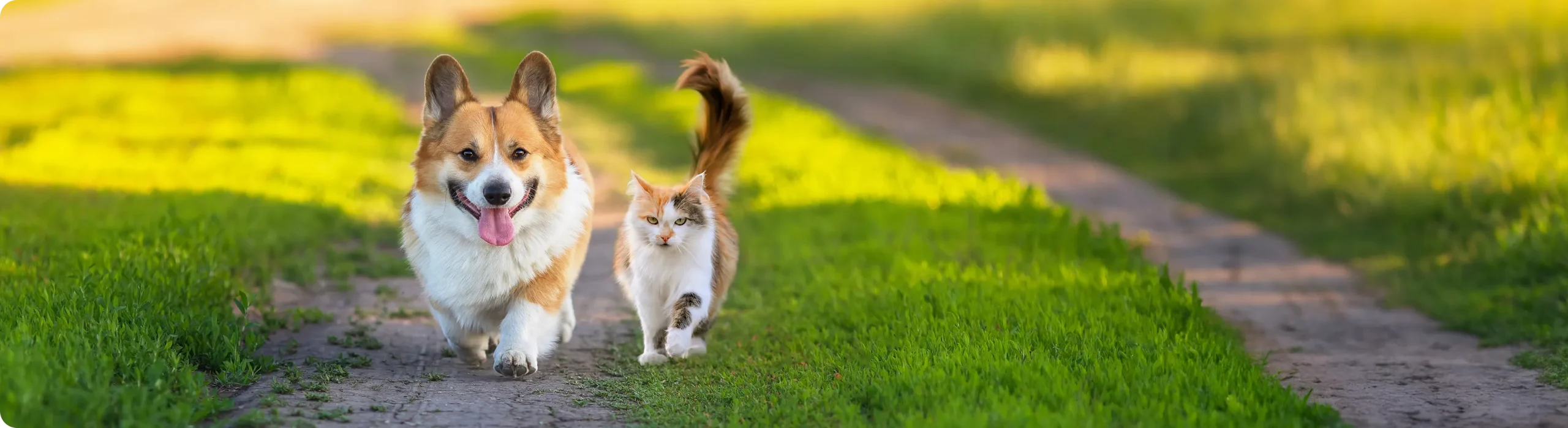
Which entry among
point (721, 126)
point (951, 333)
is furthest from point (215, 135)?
point (951, 333)

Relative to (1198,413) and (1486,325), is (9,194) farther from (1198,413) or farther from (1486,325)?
(1486,325)

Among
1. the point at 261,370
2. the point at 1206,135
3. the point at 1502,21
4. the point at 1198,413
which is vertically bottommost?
the point at 261,370

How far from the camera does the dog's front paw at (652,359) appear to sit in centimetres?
571

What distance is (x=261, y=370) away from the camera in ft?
17.0

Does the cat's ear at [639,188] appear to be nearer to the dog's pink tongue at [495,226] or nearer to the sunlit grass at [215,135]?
the dog's pink tongue at [495,226]

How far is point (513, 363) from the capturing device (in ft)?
17.2

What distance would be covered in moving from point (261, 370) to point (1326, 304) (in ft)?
19.7

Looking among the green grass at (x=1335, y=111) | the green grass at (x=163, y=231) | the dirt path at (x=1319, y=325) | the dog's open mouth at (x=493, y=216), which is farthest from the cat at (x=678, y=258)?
the green grass at (x=1335, y=111)

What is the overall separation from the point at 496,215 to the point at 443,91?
1.87 ft

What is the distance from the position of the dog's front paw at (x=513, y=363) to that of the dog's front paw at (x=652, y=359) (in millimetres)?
582

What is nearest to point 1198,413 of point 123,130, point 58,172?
point 58,172

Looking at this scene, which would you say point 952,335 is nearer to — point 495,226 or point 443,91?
point 495,226

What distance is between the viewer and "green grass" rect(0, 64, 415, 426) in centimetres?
439

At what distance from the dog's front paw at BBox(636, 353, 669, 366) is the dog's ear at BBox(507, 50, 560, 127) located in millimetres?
1144
